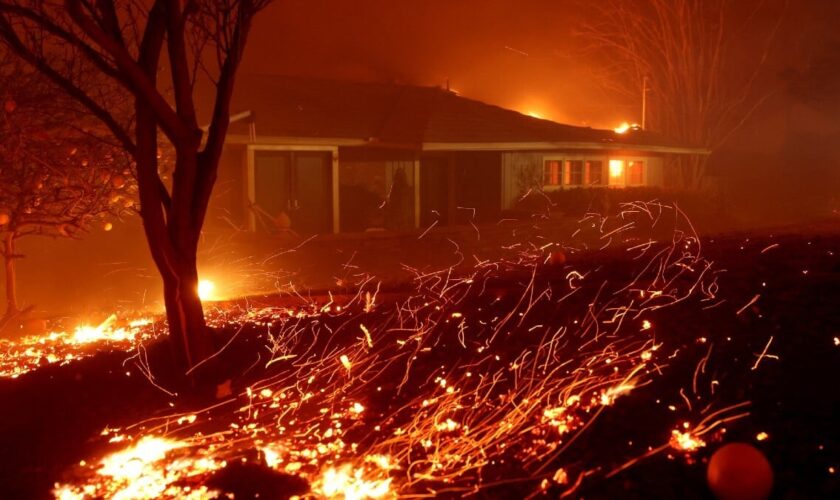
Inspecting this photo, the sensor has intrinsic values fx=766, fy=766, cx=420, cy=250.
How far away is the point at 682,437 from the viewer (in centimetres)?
421

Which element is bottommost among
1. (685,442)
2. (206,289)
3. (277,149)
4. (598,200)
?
(206,289)

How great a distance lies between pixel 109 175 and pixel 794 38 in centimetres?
3888

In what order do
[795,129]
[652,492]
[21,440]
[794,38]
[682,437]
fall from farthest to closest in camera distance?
[795,129] < [794,38] < [21,440] < [682,437] < [652,492]

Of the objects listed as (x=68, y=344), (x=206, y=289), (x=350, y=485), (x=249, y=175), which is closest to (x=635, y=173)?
(x=249, y=175)

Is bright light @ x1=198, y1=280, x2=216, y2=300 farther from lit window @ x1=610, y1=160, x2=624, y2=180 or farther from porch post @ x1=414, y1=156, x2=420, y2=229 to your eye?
lit window @ x1=610, y1=160, x2=624, y2=180

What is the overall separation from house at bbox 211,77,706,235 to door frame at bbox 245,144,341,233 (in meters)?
0.03

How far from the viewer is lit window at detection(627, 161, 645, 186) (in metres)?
28.6

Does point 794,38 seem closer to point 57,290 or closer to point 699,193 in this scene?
point 699,193

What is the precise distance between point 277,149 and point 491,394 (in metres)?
15.9

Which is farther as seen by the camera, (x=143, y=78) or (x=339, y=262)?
(x=339, y=262)

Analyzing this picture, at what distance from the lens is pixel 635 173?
2894cm

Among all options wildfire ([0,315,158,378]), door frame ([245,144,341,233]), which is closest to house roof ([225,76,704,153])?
door frame ([245,144,341,233])

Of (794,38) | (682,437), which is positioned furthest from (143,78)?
(794,38)

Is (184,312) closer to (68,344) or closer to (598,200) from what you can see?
(68,344)
